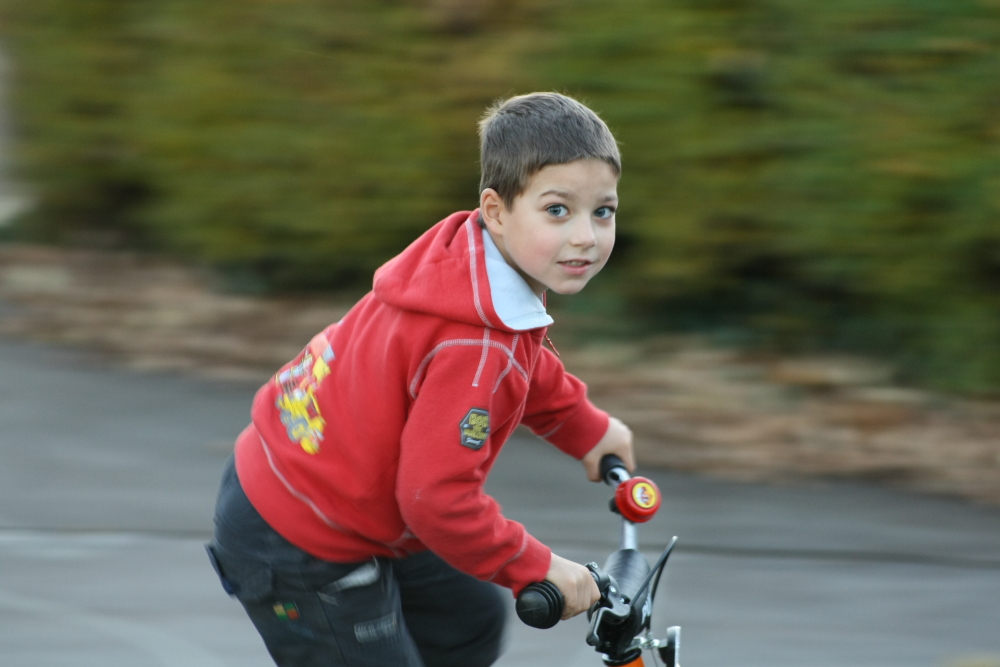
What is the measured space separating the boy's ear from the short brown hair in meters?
0.01

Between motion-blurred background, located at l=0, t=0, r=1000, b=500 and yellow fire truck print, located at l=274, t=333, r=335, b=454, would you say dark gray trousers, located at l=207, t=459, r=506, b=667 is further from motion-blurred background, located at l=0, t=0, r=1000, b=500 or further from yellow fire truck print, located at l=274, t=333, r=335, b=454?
motion-blurred background, located at l=0, t=0, r=1000, b=500

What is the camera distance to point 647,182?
5309 millimetres

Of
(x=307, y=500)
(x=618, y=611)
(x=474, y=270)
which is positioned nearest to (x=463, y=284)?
(x=474, y=270)

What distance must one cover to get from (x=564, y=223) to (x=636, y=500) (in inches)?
23.2

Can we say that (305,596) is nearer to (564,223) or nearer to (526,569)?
(526,569)

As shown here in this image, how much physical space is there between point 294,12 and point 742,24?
2.10m

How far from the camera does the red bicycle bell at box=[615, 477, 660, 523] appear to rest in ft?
7.86

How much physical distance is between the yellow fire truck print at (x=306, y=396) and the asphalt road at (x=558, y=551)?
1373 mm

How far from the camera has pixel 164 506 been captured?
4.55m

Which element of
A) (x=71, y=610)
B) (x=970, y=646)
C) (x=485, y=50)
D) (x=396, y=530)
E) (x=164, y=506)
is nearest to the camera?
(x=396, y=530)

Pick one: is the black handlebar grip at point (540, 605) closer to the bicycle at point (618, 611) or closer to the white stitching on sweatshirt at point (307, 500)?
the bicycle at point (618, 611)

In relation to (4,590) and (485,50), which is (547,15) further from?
(4,590)

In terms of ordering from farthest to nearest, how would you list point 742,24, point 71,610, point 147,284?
1. point 147,284
2. point 742,24
3. point 71,610

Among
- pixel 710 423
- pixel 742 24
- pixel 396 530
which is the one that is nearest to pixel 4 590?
pixel 396 530
